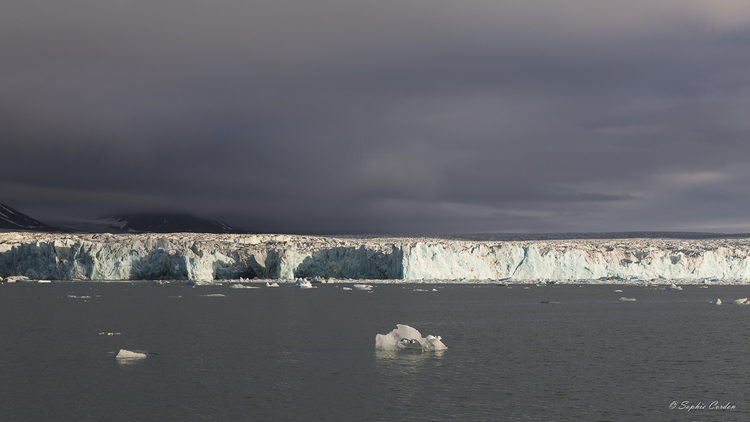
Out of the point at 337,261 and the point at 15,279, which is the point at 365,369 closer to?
the point at 337,261

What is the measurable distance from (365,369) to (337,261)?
65.7 metres

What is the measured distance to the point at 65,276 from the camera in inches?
3142

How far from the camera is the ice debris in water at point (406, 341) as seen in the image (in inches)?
878

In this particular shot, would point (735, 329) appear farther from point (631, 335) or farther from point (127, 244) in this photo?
point (127, 244)

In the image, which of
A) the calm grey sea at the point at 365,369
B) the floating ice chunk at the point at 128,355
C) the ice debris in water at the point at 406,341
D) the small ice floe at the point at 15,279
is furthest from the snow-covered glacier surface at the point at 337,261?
the floating ice chunk at the point at 128,355

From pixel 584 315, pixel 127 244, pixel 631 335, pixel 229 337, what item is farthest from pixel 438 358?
pixel 127 244

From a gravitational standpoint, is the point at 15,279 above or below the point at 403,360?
above

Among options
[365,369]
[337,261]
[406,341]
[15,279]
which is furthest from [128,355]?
[15,279]

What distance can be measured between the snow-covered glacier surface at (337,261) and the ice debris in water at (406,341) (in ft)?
182

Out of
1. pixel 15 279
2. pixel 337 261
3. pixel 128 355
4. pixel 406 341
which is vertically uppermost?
pixel 337 261

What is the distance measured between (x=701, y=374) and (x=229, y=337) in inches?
698

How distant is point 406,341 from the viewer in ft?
74.2

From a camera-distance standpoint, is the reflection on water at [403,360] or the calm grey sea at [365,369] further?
the reflection on water at [403,360]

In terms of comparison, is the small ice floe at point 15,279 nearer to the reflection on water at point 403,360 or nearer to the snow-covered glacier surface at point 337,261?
the snow-covered glacier surface at point 337,261
